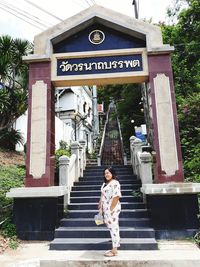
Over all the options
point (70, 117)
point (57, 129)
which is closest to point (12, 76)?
point (57, 129)

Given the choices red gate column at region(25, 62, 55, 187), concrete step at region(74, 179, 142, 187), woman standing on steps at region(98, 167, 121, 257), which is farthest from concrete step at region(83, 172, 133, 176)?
woman standing on steps at region(98, 167, 121, 257)

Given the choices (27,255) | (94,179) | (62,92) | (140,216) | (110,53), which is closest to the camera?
(27,255)

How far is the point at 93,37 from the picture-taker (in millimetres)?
8148

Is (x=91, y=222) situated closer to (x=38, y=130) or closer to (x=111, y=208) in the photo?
(x=111, y=208)

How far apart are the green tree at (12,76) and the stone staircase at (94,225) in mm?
5962

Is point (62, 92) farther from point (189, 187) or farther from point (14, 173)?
point (189, 187)

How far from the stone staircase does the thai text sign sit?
3845 mm

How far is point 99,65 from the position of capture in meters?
7.89

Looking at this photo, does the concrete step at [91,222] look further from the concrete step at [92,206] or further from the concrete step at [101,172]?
the concrete step at [101,172]

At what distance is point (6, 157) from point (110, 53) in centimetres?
821

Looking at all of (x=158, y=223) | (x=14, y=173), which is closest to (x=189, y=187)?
(x=158, y=223)

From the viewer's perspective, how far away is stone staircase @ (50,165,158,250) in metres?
6.09

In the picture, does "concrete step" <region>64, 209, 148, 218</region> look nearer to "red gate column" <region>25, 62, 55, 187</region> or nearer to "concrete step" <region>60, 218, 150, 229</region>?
"concrete step" <region>60, 218, 150, 229</region>

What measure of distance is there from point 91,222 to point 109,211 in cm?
198
